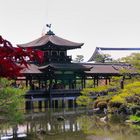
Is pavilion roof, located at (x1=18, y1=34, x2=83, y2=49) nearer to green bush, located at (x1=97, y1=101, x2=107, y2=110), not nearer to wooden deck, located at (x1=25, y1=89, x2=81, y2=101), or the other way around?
wooden deck, located at (x1=25, y1=89, x2=81, y2=101)

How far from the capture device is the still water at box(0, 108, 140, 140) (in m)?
20.3

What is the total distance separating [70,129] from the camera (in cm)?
2358

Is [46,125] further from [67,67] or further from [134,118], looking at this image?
[67,67]

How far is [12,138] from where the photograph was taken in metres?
20.0

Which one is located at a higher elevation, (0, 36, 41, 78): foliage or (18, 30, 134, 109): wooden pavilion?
(0, 36, 41, 78): foliage

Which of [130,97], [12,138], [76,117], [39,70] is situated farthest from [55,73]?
[12,138]

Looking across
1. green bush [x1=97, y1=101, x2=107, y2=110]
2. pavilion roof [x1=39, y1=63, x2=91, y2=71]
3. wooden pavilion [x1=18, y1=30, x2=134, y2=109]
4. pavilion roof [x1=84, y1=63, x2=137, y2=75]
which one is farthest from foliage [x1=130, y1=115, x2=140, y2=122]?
pavilion roof [x1=84, y1=63, x2=137, y2=75]

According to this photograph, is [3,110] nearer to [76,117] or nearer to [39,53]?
[76,117]

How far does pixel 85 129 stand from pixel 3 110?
6.53m

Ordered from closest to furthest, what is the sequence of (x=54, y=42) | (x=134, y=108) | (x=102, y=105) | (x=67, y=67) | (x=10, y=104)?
(x=10, y=104), (x=134, y=108), (x=102, y=105), (x=67, y=67), (x=54, y=42)

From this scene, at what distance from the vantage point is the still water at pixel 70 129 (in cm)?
2027

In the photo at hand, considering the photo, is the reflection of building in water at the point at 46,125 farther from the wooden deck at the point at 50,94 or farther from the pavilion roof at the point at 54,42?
the pavilion roof at the point at 54,42

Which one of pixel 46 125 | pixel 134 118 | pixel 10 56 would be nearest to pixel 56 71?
pixel 46 125

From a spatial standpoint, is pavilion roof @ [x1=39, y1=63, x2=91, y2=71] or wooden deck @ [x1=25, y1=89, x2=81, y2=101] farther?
pavilion roof @ [x1=39, y1=63, x2=91, y2=71]
